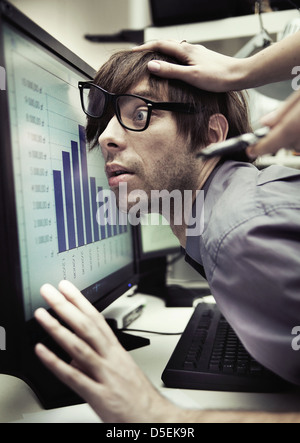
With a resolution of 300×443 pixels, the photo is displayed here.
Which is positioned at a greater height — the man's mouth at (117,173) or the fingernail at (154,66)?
the fingernail at (154,66)

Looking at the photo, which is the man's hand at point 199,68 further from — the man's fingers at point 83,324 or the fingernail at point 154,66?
the man's fingers at point 83,324

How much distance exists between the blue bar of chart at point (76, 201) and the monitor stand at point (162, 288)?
0.36m

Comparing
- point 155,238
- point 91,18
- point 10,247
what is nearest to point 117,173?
point 10,247

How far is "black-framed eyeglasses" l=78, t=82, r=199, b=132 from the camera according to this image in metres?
0.60

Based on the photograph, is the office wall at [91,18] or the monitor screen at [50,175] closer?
the monitor screen at [50,175]

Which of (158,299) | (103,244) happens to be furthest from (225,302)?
(158,299)

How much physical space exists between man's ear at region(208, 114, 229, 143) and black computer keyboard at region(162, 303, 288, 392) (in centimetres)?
37

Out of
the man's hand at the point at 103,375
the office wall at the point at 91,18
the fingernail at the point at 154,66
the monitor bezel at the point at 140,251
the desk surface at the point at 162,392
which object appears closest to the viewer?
the man's hand at the point at 103,375

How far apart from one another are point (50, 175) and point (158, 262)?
69cm

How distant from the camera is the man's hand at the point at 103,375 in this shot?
0.33 meters

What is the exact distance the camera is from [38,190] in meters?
0.45

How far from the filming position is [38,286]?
0.45 meters

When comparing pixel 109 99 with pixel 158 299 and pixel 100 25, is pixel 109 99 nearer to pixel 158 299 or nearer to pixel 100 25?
pixel 158 299

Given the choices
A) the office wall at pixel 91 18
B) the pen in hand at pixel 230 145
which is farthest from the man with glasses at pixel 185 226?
the office wall at pixel 91 18
